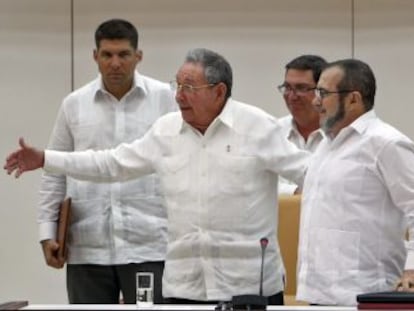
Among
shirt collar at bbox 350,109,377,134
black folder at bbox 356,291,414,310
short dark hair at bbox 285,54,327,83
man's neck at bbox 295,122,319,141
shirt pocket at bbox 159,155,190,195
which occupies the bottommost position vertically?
black folder at bbox 356,291,414,310

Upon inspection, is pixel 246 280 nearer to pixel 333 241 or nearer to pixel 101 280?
pixel 333 241

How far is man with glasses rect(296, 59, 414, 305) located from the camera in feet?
11.6

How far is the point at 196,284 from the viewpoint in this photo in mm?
3855

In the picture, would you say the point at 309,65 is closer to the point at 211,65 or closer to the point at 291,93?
the point at 291,93

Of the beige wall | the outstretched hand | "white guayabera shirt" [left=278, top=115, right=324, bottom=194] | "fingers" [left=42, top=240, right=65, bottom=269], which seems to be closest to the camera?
the outstretched hand

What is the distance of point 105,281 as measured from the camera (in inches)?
177

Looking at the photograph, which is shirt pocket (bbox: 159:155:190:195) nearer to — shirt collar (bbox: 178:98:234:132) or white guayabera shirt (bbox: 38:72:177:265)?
shirt collar (bbox: 178:98:234:132)

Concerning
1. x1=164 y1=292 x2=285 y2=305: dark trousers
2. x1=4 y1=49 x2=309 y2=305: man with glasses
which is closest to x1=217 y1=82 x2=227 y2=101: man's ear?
x1=4 y1=49 x2=309 y2=305: man with glasses

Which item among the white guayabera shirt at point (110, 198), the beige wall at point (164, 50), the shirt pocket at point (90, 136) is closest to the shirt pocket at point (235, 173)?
the white guayabera shirt at point (110, 198)

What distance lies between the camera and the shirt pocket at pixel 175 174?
390cm

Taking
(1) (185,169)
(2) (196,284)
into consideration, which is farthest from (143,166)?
(2) (196,284)

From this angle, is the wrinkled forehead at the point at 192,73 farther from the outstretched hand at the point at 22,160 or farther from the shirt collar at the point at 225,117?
the outstretched hand at the point at 22,160

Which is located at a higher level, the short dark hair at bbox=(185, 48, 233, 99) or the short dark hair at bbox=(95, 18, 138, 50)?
the short dark hair at bbox=(95, 18, 138, 50)

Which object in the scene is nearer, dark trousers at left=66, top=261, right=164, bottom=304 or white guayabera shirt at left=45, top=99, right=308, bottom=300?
white guayabera shirt at left=45, top=99, right=308, bottom=300
